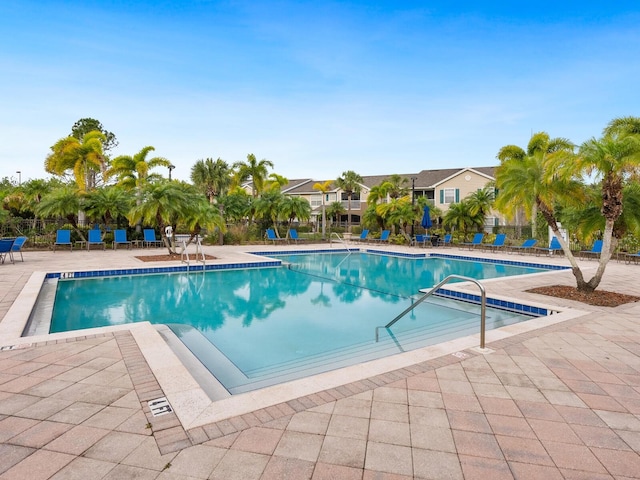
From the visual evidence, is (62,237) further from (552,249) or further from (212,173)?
(552,249)

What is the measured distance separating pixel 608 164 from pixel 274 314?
6711mm

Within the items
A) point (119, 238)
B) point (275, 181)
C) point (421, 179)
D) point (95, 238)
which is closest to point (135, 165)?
point (119, 238)

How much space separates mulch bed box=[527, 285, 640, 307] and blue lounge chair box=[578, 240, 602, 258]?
885 cm

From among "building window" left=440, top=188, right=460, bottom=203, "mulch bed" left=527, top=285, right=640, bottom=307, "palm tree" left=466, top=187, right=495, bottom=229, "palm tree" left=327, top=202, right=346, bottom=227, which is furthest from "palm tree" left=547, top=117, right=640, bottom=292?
"palm tree" left=327, top=202, right=346, bottom=227

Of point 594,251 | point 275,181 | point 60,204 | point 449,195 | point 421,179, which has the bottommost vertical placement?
point 594,251

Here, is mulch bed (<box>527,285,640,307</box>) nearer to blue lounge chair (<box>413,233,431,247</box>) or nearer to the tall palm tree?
blue lounge chair (<box>413,233,431,247</box>)

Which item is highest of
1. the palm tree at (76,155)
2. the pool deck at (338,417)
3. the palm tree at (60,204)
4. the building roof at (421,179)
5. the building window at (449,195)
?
the building roof at (421,179)

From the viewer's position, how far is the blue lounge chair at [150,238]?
19078mm

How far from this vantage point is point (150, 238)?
19172mm

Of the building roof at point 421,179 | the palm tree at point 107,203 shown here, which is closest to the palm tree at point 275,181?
the building roof at point 421,179

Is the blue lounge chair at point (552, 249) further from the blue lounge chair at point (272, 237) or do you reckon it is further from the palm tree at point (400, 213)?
the blue lounge chair at point (272, 237)

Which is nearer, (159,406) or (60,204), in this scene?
(159,406)

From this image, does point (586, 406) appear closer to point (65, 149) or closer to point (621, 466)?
point (621, 466)

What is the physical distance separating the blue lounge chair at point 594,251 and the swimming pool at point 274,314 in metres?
7.71
